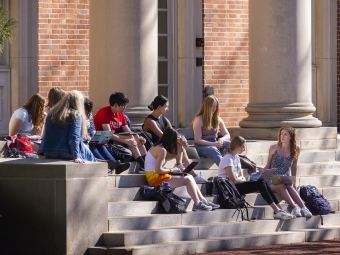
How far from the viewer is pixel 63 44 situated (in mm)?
16188

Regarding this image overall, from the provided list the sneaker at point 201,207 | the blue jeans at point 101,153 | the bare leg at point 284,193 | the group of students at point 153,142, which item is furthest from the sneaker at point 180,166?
the bare leg at point 284,193

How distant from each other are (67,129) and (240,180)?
2.77m

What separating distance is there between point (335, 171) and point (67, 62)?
14.5 feet

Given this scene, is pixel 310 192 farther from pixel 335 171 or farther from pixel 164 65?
pixel 164 65

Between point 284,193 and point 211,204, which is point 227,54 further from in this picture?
point 211,204

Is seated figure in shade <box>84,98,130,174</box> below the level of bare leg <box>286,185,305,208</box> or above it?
above

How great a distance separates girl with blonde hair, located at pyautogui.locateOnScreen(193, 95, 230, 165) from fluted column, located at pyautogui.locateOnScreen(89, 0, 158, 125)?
30.6 inches

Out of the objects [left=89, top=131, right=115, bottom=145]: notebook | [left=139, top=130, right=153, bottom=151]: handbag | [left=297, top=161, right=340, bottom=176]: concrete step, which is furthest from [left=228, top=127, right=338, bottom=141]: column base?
[left=89, top=131, right=115, bottom=145]: notebook

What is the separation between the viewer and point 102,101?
14711 mm

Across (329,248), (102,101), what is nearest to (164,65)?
(102,101)

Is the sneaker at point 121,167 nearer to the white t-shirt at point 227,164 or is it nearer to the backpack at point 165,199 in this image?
the backpack at point 165,199

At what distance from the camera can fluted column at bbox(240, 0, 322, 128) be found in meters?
15.9

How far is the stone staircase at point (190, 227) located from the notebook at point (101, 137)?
1.48 feet

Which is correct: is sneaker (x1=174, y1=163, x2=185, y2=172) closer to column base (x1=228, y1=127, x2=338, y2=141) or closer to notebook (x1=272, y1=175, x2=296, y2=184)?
notebook (x1=272, y1=175, x2=296, y2=184)
